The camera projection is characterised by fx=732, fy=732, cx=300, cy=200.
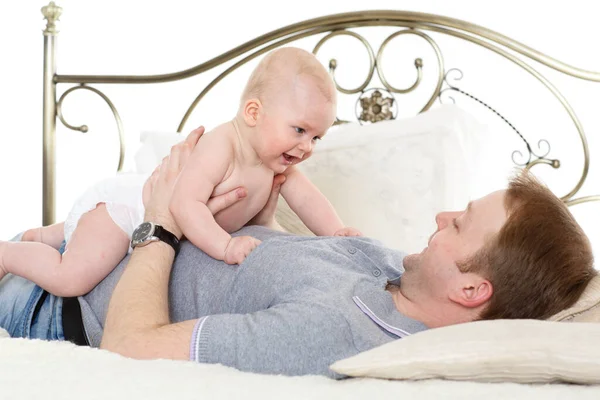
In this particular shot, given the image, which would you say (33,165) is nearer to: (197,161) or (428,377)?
(197,161)

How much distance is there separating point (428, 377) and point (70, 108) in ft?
9.79

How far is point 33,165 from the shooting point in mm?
3695

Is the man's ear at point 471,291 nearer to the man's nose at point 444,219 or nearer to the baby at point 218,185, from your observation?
the man's nose at point 444,219

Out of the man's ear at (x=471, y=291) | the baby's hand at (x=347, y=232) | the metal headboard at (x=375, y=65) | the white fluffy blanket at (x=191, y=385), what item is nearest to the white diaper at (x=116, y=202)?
the baby's hand at (x=347, y=232)

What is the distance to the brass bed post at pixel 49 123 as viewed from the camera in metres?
3.17

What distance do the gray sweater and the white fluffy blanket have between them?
64mm

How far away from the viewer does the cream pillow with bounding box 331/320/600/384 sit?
3.22ft

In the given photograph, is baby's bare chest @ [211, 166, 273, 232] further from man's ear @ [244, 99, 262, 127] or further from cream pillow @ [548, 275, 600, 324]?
cream pillow @ [548, 275, 600, 324]

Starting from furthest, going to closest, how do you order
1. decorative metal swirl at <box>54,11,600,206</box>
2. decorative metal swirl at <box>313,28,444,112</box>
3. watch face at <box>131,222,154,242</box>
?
decorative metal swirl at <box>313,28,444,112</box> < decorative metal swirl at <box>54,11,600,206</box> < watch face at <box>131,222,154,242</box>

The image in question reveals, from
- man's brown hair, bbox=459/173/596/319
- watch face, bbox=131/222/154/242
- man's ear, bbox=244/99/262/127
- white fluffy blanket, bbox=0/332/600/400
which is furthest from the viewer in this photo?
man's ear, bbox=244/99/262/127

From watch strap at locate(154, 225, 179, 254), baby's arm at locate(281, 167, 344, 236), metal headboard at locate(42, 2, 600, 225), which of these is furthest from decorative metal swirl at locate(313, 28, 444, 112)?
watch strap at locate(154, 225, 179, 254)

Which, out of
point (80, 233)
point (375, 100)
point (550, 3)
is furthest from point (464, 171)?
point (80, 233)

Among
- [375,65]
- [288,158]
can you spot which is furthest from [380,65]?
[288,158]

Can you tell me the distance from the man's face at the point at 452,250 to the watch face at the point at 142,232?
539 millimetres
